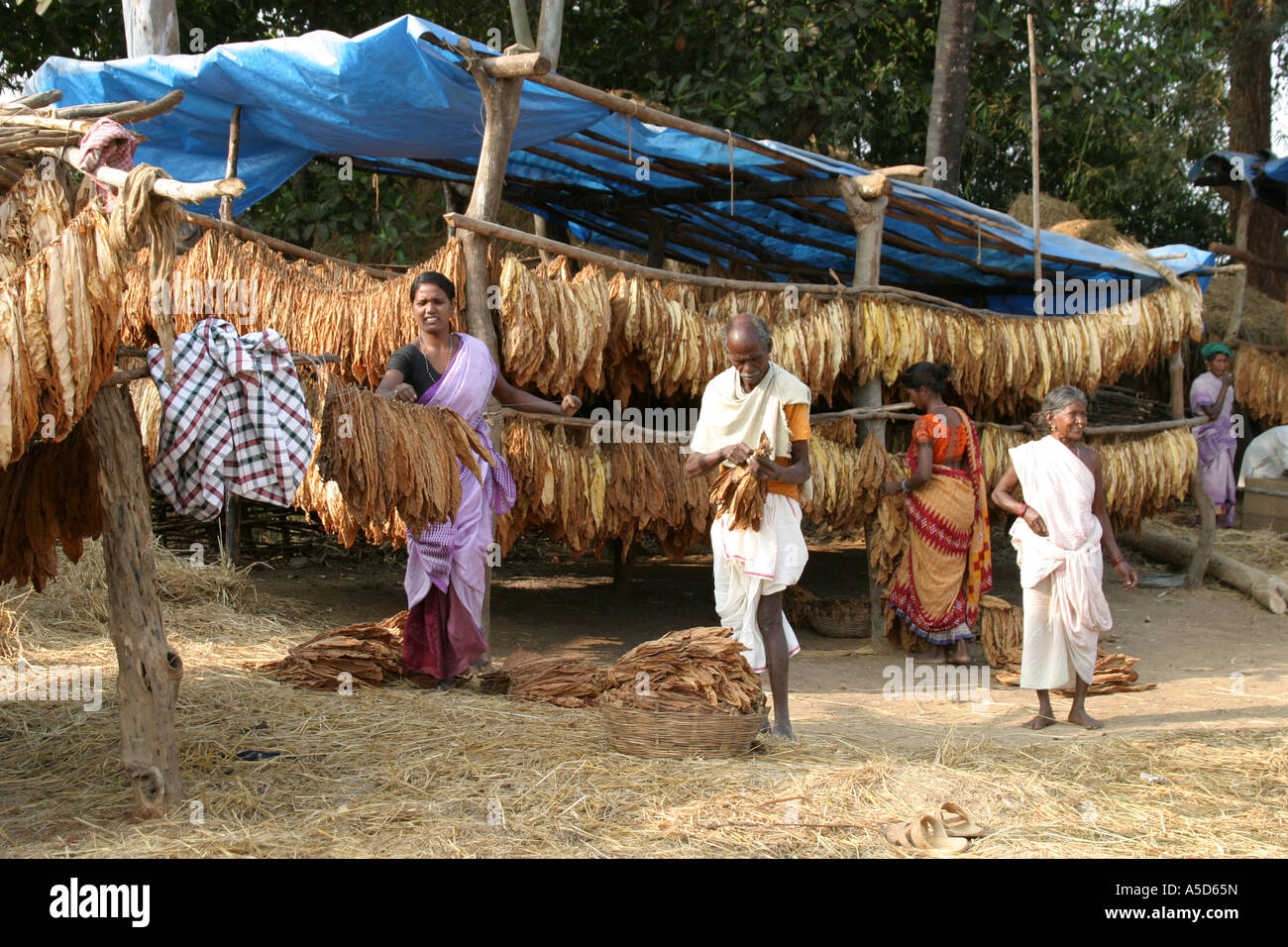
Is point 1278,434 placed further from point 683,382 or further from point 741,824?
point 741,824

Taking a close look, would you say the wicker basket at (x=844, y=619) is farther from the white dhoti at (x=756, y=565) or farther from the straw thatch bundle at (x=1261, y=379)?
the straw thatch bundle at (x=1261, y=379)

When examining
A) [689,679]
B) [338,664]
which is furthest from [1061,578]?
[338,664]

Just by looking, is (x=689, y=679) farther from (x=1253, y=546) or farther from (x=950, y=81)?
(x=1253, y=546)

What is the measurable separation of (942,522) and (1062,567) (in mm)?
Result: 1622

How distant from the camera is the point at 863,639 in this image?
824 cm

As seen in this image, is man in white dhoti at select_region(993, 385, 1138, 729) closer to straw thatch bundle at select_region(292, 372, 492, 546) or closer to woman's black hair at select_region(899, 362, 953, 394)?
woman's black hair at select_region(899, 362, 953, 394)

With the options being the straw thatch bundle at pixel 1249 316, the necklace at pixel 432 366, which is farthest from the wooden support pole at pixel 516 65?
the straw thatch bundle at pixel 1249 316

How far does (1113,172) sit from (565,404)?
37.6 ft

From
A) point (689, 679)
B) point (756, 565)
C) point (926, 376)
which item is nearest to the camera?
point (689, 679)

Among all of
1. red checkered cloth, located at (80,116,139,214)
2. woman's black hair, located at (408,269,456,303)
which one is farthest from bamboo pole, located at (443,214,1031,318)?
red checkered cloth, located at (80,116,139,214)

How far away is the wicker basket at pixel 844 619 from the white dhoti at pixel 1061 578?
2472 mm

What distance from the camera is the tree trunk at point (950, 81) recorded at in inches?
416

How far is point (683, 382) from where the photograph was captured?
23.0 feet

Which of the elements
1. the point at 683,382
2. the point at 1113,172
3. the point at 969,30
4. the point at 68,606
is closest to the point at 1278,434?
the point at 1113,172
